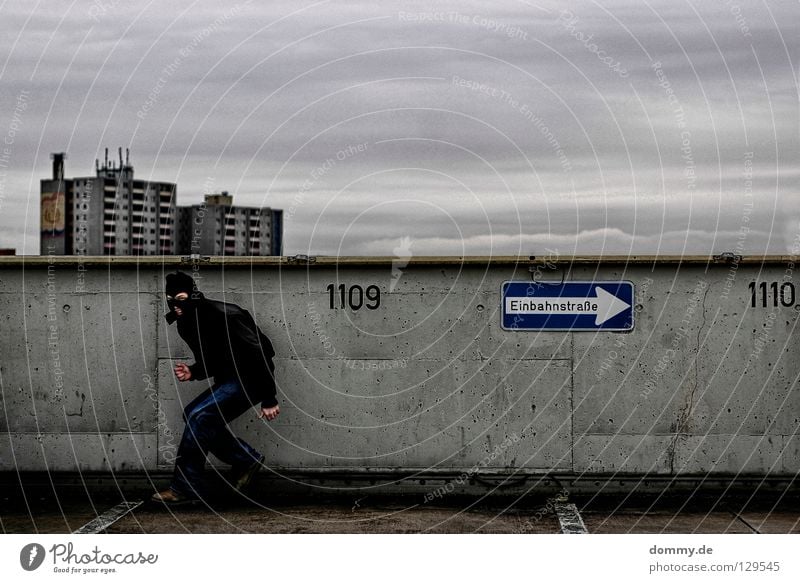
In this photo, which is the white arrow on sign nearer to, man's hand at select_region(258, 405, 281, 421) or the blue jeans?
man's hand at select_region(258, 405, 281, 421)

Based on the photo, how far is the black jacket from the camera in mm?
9336

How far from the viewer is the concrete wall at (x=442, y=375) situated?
945cm

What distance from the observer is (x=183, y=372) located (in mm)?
9352

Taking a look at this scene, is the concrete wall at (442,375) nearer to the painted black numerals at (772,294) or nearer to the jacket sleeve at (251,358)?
the painted black numerals at (772,294)

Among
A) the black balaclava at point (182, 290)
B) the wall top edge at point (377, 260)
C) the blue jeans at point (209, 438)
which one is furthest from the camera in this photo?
the black balaclava at point (182, 290)

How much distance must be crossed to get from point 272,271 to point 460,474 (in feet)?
8.08

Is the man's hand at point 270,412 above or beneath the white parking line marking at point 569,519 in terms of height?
above

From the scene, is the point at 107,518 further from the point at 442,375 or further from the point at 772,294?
the point at 772,294

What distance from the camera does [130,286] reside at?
31.9 feet

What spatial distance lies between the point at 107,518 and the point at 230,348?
5.69 ft

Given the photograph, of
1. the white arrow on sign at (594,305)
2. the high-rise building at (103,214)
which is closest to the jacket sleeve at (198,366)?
the white arrow on sign at (594,305)

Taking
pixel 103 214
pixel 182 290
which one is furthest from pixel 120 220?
pixel 182 290
